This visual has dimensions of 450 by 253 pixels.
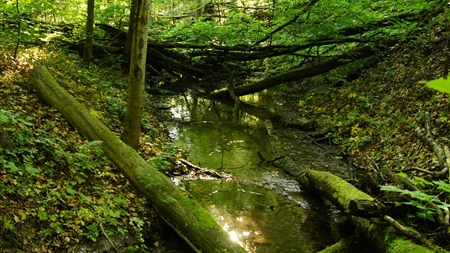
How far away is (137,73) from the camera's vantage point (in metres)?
6.40

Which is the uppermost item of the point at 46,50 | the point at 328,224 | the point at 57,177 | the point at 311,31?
the point at 311,31

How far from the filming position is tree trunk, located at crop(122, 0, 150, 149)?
608cm

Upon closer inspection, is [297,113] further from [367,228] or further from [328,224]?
[367,228]

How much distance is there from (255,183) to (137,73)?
11.9ft

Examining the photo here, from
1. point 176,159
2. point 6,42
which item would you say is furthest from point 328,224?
point 6,42

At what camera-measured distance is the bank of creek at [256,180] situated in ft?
20.4

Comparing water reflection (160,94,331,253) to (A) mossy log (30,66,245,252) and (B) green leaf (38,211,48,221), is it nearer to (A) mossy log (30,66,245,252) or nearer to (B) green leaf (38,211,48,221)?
(A) mossy log (30,66,245,252)

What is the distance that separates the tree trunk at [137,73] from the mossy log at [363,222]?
148 inches

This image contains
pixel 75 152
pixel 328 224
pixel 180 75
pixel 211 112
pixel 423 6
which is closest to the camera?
pixel 75 152

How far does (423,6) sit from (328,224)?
25.8 feet

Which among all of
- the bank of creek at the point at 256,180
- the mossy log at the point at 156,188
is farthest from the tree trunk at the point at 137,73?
the bank of creek at the point at 256,180

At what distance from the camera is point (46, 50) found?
36.7 ft

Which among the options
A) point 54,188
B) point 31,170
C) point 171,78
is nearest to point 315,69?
point 171,78

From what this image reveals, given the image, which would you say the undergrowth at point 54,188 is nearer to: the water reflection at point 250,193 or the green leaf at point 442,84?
the water reflection at point 250,193
